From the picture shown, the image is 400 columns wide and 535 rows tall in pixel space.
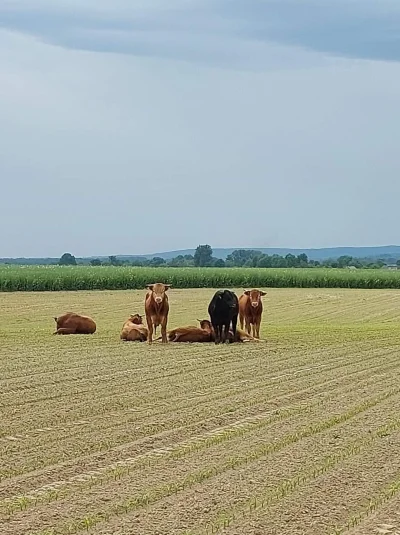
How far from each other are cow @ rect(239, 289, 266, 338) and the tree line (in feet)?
267

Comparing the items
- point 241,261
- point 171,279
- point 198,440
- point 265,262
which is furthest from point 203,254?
point 198,440

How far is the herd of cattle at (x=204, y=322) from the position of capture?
65.2 feet

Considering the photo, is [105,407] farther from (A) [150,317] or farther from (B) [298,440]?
(A) [150,317]

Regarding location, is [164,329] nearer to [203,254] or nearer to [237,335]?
[237,335]

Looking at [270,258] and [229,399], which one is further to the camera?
[270,258]

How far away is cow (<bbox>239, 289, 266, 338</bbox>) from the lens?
21.7m

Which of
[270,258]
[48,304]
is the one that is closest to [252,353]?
[48,304]

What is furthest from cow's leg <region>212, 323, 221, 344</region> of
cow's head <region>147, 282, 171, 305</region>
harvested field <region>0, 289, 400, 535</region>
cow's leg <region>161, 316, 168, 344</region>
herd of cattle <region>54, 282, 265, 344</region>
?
harvested field <region>0, 289, 400, 535</region>

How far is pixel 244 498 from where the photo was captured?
24.3 ft

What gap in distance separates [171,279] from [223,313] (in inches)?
1737

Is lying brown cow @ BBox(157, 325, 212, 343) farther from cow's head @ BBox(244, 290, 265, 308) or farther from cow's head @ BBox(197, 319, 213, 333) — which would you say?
cow's head @ BBox(244, 290, 265, 308)

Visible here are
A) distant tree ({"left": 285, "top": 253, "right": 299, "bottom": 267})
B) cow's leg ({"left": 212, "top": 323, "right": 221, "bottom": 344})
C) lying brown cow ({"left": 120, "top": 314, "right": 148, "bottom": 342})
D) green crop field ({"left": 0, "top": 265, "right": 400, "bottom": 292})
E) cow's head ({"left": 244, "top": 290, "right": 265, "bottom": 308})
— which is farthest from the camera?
distant tree ({"left": 285, "top": 253, "right": 299, "bottom": 267})

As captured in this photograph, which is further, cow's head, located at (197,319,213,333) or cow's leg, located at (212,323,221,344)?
cow's head, located at (197,319,213,333)

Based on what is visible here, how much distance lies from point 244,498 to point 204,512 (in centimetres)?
49
